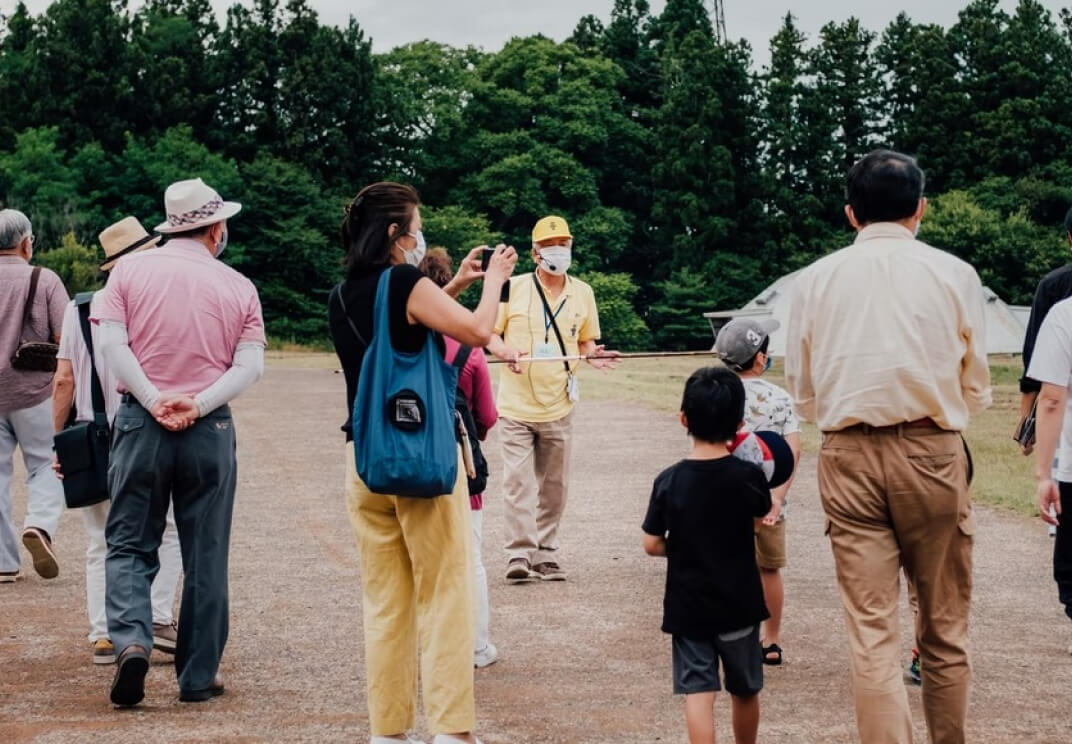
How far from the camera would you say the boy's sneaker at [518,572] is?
859 cm

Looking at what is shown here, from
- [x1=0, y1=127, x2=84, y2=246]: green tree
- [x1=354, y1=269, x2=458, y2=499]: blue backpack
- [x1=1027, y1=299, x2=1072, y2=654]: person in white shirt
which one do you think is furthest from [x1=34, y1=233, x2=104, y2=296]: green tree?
[x1=1027, y1=299, x2=1072, y2=654]: person in white shirt

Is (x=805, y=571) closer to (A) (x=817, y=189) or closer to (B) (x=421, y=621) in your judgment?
(B) (x=421, y=621)

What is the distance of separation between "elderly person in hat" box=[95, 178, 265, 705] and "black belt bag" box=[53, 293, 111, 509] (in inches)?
24.8

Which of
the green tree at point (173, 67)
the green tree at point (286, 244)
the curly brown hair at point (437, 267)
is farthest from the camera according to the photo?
the green tree at point (173, 67)

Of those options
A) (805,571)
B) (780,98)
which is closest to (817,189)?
(780,98)

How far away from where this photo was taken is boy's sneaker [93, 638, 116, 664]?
650 cm

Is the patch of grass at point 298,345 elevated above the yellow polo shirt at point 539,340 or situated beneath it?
situated beneath

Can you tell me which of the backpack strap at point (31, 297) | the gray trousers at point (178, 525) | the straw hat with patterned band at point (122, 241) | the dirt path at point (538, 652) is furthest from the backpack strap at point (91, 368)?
the backpack strap at point (31, 297)

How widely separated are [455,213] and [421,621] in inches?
2751

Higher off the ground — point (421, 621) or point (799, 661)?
point (421, 621)

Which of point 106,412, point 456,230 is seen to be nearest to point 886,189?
point 106,412

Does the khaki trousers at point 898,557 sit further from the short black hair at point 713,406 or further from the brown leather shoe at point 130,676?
the brown leather shoe at point 130,676

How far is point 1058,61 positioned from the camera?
76312mm

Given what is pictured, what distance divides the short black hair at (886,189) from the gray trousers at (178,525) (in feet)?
9.56
